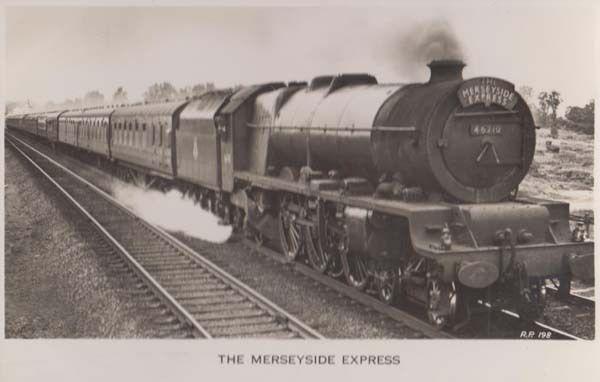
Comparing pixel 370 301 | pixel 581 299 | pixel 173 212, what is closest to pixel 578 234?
pixel 581 299

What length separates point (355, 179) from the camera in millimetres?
8086

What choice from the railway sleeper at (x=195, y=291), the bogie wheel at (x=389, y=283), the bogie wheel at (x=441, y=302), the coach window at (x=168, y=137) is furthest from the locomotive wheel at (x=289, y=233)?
the coach window at (x=168, y=137)

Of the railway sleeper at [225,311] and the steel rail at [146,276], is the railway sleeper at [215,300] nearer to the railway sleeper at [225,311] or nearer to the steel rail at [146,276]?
the railway sleeper at [225,311]

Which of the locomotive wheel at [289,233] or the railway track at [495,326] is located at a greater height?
the locomotive wheel at [289,233]

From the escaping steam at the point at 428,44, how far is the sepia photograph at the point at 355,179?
0.02 meters

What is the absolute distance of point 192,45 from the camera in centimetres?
866

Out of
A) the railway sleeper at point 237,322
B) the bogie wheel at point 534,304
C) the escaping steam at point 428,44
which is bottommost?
the railway sleeper at point 237,322

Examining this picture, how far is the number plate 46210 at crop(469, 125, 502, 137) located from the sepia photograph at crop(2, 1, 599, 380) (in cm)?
2

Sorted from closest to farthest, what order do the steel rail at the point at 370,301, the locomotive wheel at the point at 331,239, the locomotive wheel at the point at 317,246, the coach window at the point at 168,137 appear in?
the steel rail at the point at 370,301
the locomotive wheel at the point at 331,239
the locomotive wheel at the point at 317,246
the coach window at the point at 168,137

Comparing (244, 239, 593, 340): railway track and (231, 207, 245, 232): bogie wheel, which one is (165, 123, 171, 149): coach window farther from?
(244, 239, 593, 340): railway track

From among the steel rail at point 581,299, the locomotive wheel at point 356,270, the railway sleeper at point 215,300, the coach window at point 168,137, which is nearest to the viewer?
the steel rail at point 581,299

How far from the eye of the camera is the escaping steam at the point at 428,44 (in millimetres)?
7758

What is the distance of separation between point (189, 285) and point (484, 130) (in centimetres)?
434
